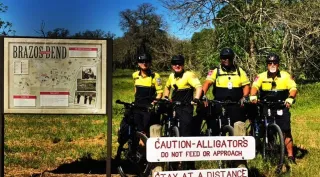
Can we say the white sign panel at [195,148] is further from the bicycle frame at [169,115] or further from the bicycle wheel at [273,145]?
the bicycle wheel at [273,145]

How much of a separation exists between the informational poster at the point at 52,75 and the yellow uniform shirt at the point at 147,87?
1.27 meters

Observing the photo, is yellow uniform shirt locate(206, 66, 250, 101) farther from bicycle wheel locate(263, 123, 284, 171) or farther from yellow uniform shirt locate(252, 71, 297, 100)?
bicycle wheel locate(263, 123, 284, 171)

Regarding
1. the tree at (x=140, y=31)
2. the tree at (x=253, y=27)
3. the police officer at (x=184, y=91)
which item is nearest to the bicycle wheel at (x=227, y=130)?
the police officer at (x=184, y=91)

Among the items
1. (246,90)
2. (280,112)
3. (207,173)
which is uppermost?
(246,90)

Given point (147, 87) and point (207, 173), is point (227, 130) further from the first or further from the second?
point (207, 173)

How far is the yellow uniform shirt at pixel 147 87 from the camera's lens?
738cm

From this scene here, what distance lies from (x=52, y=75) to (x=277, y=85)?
12.2 feet

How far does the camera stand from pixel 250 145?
5.09m

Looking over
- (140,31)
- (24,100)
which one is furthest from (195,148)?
(140,31)

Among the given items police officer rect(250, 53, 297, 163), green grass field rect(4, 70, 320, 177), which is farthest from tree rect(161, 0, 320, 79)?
police officer rect(250, 53, 297, 163)

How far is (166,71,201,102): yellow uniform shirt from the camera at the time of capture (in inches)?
275

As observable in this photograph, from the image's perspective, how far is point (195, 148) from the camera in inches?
193

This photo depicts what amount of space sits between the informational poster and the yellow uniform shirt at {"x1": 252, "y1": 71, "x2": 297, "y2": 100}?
2.94m

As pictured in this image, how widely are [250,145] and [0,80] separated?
328cm
